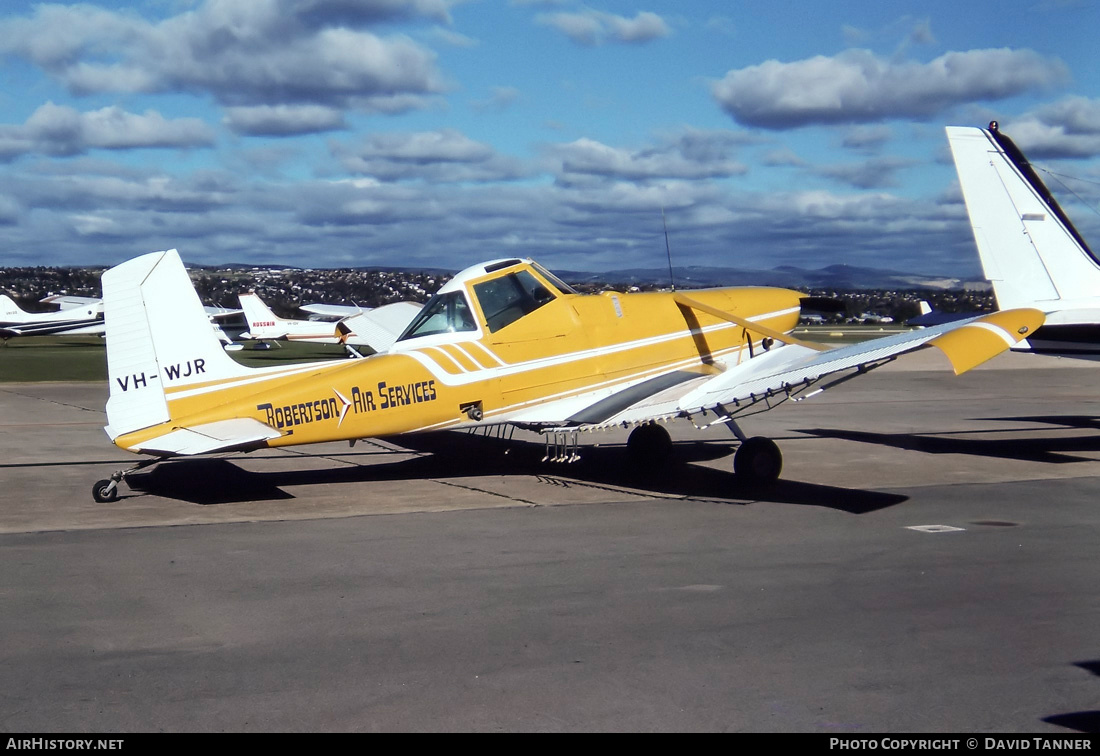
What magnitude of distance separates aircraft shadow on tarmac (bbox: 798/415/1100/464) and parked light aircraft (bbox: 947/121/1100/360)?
1.47 m

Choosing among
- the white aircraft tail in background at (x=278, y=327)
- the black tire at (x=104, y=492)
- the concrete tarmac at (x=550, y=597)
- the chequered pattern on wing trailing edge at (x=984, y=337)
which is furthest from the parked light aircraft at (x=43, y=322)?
the chequered pattern on wing trailing edge at (x=984, y=337)

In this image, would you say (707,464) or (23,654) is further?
(707,464)

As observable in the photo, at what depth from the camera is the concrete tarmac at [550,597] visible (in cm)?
452

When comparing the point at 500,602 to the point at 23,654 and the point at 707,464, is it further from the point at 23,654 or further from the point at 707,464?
the point at 707,464

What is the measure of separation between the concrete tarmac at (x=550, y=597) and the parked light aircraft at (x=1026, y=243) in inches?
81.2

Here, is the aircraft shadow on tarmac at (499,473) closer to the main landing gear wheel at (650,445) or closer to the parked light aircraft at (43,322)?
the main landing gear wheel at (650,445)

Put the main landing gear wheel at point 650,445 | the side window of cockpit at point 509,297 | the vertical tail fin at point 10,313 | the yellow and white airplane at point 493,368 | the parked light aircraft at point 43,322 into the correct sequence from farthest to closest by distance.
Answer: the vertical tail fin at point 10,313
the parked light aircraft at point 43,322
the main landing gear wheel at point 650,445
the side window of cockpit at point 509,297
the yellow and white airplane at point 493,368

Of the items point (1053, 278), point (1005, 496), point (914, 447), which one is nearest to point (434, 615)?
point (1005, 496)

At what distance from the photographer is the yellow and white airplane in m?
9.56

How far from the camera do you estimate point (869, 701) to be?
14.9 feet

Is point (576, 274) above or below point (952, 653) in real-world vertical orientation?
above

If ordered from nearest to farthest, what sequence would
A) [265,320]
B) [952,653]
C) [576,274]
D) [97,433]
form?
1. [952,653]
2. [576,274]
3. [97,433]
4. [265,320]

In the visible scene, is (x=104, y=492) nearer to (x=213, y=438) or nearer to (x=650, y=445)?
(x=213, y=438)

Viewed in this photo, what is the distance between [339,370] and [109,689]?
585cm
